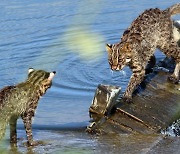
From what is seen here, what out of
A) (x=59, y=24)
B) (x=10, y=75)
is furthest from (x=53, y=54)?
(x=59, y=24)

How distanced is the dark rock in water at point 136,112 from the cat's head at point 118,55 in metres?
0.63

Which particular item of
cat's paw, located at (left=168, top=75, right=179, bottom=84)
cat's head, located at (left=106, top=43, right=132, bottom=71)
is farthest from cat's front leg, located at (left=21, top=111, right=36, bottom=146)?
cat's paw, located at (left=168, top=75, right=179, bottom=84)

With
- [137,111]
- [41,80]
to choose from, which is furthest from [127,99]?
Result: [41,80]

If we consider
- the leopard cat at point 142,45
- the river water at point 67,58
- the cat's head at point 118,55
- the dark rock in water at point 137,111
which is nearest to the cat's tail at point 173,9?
the leopard cat at point 142,45

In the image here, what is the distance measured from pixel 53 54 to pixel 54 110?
4.28m

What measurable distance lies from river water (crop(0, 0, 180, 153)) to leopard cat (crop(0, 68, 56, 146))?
13.3 inches

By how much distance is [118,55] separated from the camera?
12.6 m

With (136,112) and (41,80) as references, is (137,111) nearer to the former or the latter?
(136,112)

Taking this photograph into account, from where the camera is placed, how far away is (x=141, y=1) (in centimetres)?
2242

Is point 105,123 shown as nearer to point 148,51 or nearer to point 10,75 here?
point 148,51

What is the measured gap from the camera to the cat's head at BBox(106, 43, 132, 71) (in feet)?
41.2

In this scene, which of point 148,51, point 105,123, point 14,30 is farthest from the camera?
point 14,30

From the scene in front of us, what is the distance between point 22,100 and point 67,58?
614 cm

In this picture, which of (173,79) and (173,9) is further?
(173,9)
